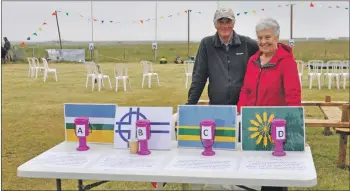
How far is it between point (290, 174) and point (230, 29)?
1143mm

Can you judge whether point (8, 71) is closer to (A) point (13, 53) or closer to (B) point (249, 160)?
(A) point (13, 53)

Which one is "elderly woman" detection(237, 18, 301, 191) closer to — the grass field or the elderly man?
the elderly man

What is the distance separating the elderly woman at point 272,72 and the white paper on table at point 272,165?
0.41 metres

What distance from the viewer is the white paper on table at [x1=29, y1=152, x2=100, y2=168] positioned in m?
2.12

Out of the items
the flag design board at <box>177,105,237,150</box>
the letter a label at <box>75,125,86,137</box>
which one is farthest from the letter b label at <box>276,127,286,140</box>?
the letter a label at <box>75,125,86,137</box>

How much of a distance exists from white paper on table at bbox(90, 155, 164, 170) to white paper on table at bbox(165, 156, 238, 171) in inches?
3.3

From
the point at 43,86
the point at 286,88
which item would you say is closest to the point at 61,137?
the point at 286,88

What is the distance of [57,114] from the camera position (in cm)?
770

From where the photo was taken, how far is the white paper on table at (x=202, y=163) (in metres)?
2.00

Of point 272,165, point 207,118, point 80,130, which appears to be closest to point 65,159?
point 80,130

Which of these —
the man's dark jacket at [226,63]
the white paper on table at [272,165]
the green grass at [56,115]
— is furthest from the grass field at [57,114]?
the white paper on table at [272,165]

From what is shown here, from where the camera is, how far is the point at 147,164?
2078 millimetres

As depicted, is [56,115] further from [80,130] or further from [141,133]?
[141,133]

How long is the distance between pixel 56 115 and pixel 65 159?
5.62 m
